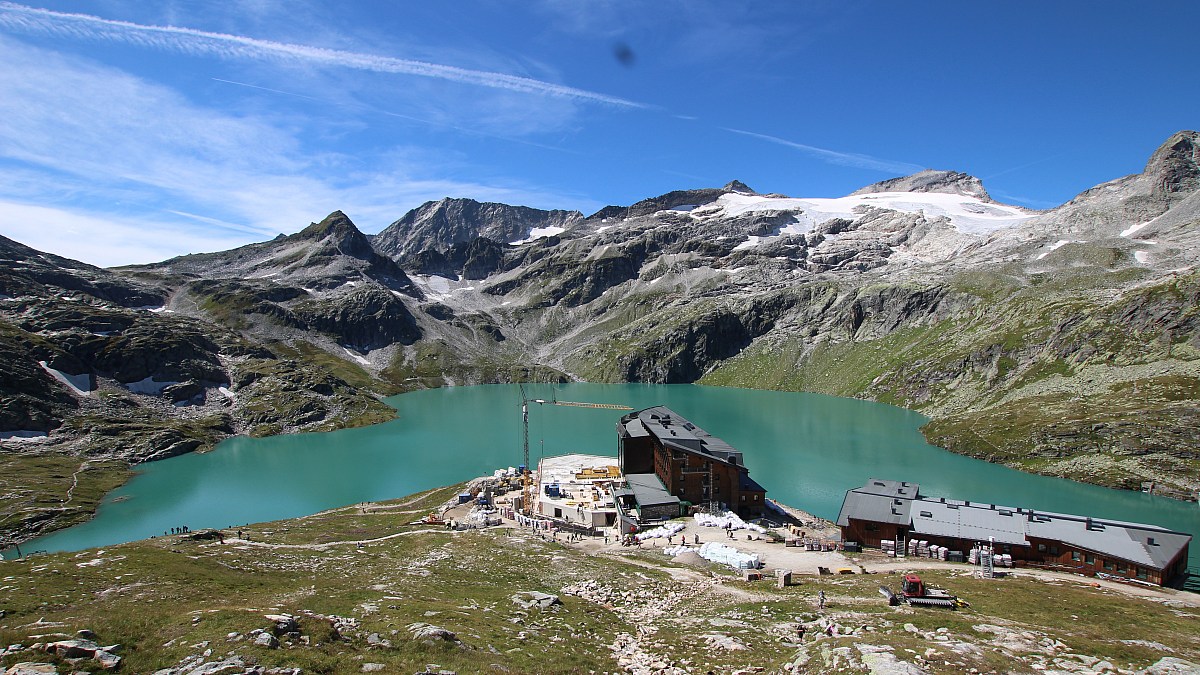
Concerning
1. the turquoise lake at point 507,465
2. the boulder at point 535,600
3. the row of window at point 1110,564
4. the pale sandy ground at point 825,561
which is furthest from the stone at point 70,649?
the turquoise lake at point 507,465

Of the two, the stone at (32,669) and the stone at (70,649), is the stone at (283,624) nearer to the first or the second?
the stone at (70,649)

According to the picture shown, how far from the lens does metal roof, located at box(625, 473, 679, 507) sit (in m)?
58.8

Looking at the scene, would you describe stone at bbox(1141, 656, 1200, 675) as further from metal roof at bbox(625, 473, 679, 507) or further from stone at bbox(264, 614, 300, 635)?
metal roof at bbox(625, 473, 679, 507)

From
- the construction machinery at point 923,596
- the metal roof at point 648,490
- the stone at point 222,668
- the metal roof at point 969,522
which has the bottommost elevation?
the metal roof at point 648,490

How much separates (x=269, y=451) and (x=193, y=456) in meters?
13.4

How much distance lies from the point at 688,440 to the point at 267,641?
162 ft

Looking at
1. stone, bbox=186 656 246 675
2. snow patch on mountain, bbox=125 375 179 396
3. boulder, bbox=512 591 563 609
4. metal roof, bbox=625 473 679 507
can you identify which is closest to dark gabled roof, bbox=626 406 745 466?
metal roof, bbox=625 473 679 507

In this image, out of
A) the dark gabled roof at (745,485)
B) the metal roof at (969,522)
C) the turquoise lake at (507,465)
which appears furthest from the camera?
the turquoise lake at (507,465)

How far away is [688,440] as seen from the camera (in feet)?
204

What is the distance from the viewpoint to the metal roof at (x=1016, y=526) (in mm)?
39594

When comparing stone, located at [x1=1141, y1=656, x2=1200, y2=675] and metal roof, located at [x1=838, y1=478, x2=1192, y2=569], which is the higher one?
stone, located at [x1=1141, y1=656, x2=1200, y2=675]

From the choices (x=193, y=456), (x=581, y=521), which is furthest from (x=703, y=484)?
(x=193, y=456)

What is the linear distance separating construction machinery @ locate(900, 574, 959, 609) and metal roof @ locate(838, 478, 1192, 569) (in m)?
18.9

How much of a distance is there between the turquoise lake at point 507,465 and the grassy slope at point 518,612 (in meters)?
36.1
